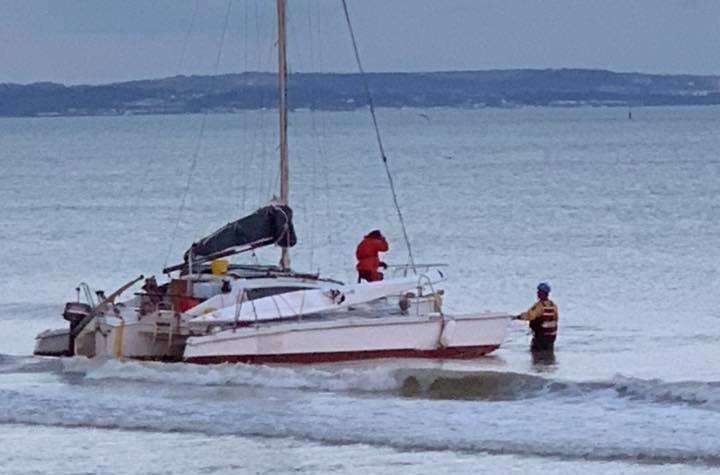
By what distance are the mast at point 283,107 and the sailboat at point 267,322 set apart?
1.35 m

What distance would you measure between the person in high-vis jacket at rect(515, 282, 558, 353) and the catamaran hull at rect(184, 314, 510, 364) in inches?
46.0

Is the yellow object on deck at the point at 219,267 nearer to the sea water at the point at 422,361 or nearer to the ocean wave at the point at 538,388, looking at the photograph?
the sea water at the point at 422,361

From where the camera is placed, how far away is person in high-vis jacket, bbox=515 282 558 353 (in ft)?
86.4

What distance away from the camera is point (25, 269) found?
42.0 meters

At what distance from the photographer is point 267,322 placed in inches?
976

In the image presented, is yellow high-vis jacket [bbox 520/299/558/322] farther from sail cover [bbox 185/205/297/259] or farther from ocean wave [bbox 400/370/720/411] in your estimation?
sail cover [bbox 185/205/297/259]

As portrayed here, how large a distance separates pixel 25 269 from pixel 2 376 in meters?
17.6

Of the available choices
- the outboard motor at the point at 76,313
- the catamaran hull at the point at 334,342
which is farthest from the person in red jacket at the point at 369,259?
Answer: the outboard motor at the point at 76,313

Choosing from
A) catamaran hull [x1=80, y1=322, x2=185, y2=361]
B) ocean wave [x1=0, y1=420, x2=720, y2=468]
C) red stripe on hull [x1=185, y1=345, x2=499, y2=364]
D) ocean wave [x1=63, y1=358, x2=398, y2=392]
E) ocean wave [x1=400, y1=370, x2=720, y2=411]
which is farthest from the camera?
catamaran hull [x1=80, y1=322, x2=185, y2=361]

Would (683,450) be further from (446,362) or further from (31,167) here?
(31,167)

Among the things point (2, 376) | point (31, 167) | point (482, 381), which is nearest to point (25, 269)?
point (2, 376)

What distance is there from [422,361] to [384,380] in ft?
6.53

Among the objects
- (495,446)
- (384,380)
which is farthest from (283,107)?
(495,446)

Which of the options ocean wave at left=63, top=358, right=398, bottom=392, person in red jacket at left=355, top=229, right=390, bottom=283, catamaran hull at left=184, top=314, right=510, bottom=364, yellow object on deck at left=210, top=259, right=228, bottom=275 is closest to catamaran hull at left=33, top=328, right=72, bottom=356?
ocean wave at left=63, top=358, right=398, bottom=392
